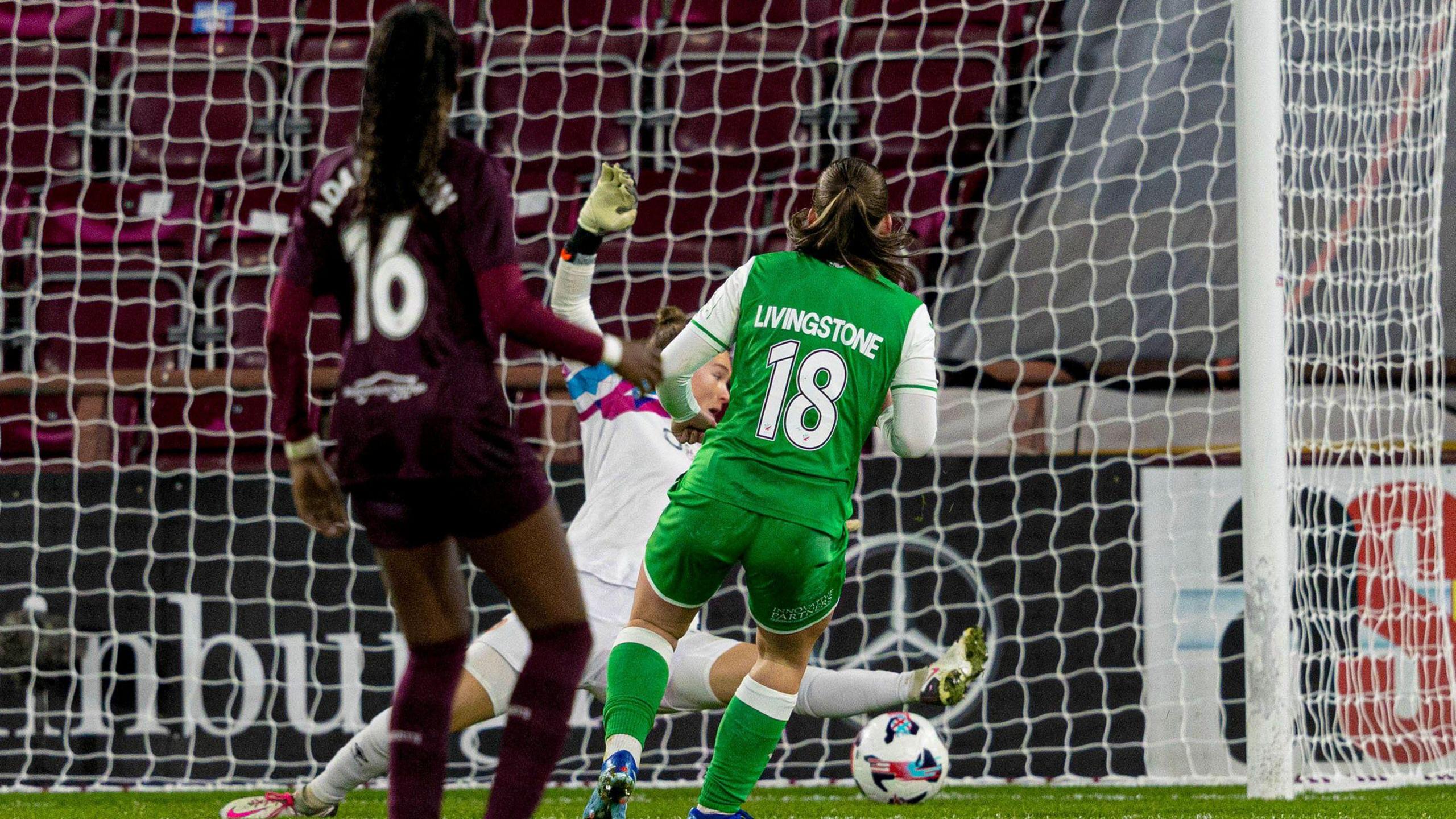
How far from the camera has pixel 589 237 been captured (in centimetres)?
294

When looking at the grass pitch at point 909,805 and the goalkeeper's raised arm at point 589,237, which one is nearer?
the goalkeeper's raised arm at point 589,237

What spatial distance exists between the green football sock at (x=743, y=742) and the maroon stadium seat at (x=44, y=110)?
4.99 m

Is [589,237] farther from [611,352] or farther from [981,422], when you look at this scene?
[981,422]

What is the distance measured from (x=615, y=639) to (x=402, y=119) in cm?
185

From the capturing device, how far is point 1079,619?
5082 millimetres

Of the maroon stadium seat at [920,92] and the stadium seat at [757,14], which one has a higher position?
the stadium seat at [757,14]

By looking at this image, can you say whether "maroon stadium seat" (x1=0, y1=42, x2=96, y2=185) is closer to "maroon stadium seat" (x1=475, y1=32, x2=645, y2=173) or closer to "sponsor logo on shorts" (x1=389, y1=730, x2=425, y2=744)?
"maroon stadium seat" (x1=475, y1=32, x2=645, y2=173)

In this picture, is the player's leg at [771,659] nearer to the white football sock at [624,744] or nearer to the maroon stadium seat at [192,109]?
the white football sock at [624,744]

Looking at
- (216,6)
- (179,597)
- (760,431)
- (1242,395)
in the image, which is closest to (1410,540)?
(1242,395)

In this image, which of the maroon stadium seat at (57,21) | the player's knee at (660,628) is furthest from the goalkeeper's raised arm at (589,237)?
the maroon stadium seat at (57,21)

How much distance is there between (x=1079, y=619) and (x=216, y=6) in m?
4.86

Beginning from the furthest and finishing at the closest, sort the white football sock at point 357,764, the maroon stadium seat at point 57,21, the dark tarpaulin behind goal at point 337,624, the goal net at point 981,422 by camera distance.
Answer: the maroon stadium seat at point 57,21 < the dark tarpaulin behind goal at point 337,624 < the goal net at point 981,422 < the white football sock at point 357,764

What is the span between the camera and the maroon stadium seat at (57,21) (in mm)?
7223

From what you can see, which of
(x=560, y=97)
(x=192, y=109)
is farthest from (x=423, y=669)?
(x=192, y=109)
